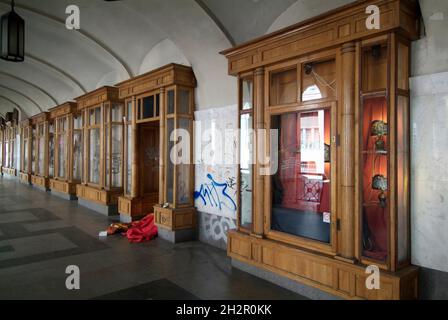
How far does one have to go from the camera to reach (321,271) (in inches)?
147

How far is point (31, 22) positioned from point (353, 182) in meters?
8.63

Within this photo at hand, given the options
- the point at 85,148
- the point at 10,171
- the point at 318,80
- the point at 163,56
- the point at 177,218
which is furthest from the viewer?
the point at 10,171

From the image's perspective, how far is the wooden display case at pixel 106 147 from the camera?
9.13m

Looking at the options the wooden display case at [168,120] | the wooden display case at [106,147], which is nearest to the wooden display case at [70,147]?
the wooden display case at [106,147]

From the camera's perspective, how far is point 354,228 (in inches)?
138

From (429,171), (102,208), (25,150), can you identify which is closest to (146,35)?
(102,208)

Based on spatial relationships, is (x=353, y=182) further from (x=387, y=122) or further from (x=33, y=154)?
(x=33, y=154)

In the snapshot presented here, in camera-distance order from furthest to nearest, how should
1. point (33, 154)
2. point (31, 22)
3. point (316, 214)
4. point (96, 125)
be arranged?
point (33, 154) → point (96, 125) → point (31, 22) → point (316, 214)

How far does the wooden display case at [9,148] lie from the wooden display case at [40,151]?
16.2 ft

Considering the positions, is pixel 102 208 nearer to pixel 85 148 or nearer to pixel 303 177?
pixel 85 148

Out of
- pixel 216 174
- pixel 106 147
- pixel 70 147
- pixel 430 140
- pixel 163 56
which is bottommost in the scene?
pixel 216 174

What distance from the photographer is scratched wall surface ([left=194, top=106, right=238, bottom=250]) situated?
5.71 meters

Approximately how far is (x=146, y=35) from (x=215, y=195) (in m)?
4.23

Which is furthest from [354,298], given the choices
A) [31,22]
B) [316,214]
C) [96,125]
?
[31,22]
